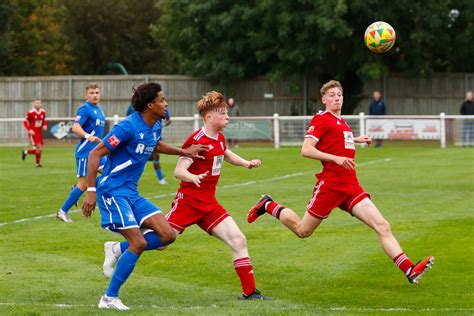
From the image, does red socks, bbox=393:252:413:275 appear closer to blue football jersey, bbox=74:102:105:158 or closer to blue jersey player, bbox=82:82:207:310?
blue jersey player, bbox=82:82:207:310

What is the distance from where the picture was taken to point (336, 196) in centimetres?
1085

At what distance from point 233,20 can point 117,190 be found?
37979 millimetres

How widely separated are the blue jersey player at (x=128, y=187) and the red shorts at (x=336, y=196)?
195 centimetres

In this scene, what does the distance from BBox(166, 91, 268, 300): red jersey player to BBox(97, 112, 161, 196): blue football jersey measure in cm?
53

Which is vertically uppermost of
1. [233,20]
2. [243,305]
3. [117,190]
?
[233,20]

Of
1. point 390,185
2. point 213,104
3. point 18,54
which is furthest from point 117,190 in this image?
point 18,54

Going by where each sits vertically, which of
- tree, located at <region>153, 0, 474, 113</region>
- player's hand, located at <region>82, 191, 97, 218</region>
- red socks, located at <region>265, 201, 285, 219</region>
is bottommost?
red socks, located at <region>265, 201, 285, 219</region>

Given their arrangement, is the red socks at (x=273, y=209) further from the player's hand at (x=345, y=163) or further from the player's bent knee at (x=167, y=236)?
the player's bent knee at (x=167, y=236)

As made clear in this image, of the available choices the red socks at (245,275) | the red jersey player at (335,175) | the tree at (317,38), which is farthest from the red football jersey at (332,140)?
the tree at (317,38)

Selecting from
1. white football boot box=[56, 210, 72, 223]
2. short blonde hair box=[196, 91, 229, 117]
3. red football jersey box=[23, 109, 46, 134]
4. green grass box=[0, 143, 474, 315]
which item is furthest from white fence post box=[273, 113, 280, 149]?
short blonde hair box=[196, 91, 229, 117]

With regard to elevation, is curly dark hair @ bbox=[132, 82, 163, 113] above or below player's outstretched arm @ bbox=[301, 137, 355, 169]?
above

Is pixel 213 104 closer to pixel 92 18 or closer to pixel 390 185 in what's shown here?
pixel 390 185

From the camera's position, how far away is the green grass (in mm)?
9758

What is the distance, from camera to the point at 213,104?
1024 cm
